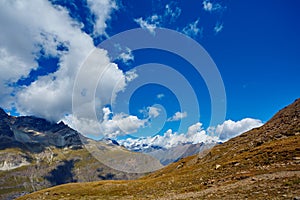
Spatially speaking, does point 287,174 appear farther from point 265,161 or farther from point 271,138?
point 271,138

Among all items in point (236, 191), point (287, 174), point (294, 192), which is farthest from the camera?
point (287, 174)

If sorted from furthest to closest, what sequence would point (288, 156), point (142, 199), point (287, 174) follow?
1. point (288, 156)
2. point (142, 199)
3. point (287, 174)

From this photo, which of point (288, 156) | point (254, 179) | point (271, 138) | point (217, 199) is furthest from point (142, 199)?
point (271, 138)

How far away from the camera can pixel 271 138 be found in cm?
7594

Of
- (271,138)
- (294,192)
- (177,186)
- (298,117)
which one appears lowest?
(294,192)

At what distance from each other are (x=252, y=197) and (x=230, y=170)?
21538mm

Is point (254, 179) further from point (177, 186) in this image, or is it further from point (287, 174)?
point (177, 186)

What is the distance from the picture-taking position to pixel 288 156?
1576 inches

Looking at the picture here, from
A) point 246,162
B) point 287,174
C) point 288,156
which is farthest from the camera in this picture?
point 246,162

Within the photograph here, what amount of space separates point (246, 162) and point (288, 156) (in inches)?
348

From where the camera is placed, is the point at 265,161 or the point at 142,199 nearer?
the point at 142,199

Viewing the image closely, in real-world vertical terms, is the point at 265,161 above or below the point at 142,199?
above

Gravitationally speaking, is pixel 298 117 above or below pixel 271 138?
above

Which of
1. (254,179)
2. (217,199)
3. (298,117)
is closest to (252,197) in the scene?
(217,199)
